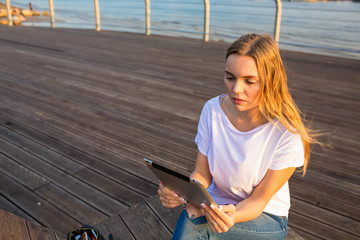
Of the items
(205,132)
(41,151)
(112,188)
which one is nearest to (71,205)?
(112,188)

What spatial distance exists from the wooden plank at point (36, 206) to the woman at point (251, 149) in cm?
105

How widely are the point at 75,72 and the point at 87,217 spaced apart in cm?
436

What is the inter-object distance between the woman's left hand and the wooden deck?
2.06ft

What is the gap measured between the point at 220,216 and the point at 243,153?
0.35 meters

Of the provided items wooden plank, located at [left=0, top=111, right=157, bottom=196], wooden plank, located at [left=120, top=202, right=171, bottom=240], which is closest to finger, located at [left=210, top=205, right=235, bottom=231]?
wooden plank, located at [left=120, top=202, right=171, bottom=240]

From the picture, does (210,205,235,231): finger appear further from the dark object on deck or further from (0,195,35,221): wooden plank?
(0,195,35,221): wooden plank

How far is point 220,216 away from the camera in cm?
140

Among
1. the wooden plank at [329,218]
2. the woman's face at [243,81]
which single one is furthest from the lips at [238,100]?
the wooden plank at [329,218]

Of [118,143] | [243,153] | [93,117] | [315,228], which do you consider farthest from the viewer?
[93,117]

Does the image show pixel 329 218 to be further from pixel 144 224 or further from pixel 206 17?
pixel 206 17

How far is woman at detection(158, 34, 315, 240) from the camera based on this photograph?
1.48 metres

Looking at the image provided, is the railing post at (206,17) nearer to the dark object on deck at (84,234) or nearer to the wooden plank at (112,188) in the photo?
the wooden plank at (112,188)

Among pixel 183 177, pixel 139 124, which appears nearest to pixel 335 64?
pixel 139 124

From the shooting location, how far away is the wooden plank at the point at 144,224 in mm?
1988
